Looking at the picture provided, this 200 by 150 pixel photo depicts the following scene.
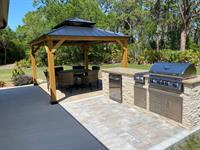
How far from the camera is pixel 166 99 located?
5457mm

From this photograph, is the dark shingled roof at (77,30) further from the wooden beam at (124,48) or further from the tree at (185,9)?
the tree at (185,9)

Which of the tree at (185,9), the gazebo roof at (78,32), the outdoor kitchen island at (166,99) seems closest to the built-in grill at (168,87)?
the outdoor kitchen island at (166,99)

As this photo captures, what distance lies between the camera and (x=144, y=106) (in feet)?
20.8

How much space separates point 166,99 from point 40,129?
11.4 ft

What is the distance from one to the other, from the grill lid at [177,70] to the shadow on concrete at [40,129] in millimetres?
2578

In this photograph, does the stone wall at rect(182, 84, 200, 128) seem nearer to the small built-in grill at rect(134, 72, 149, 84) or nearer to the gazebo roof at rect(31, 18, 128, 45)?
the small built-in grill at rect(134, 72, 149, 84)

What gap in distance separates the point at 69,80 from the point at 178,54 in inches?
474

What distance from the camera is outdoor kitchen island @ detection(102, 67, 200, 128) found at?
4.95 meters

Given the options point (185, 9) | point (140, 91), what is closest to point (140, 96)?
point (140, 91)

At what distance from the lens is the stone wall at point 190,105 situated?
4.90m

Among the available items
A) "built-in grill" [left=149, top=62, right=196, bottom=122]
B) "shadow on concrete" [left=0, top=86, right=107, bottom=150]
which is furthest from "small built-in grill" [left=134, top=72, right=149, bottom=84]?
"shadow on concrete" [left=0, top=86, right=107, bottom=150]

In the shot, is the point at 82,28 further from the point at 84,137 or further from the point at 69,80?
the point at 84,137

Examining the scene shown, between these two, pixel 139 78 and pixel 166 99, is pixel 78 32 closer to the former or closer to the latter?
pixel 139 78

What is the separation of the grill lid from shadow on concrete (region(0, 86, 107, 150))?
101 inches
